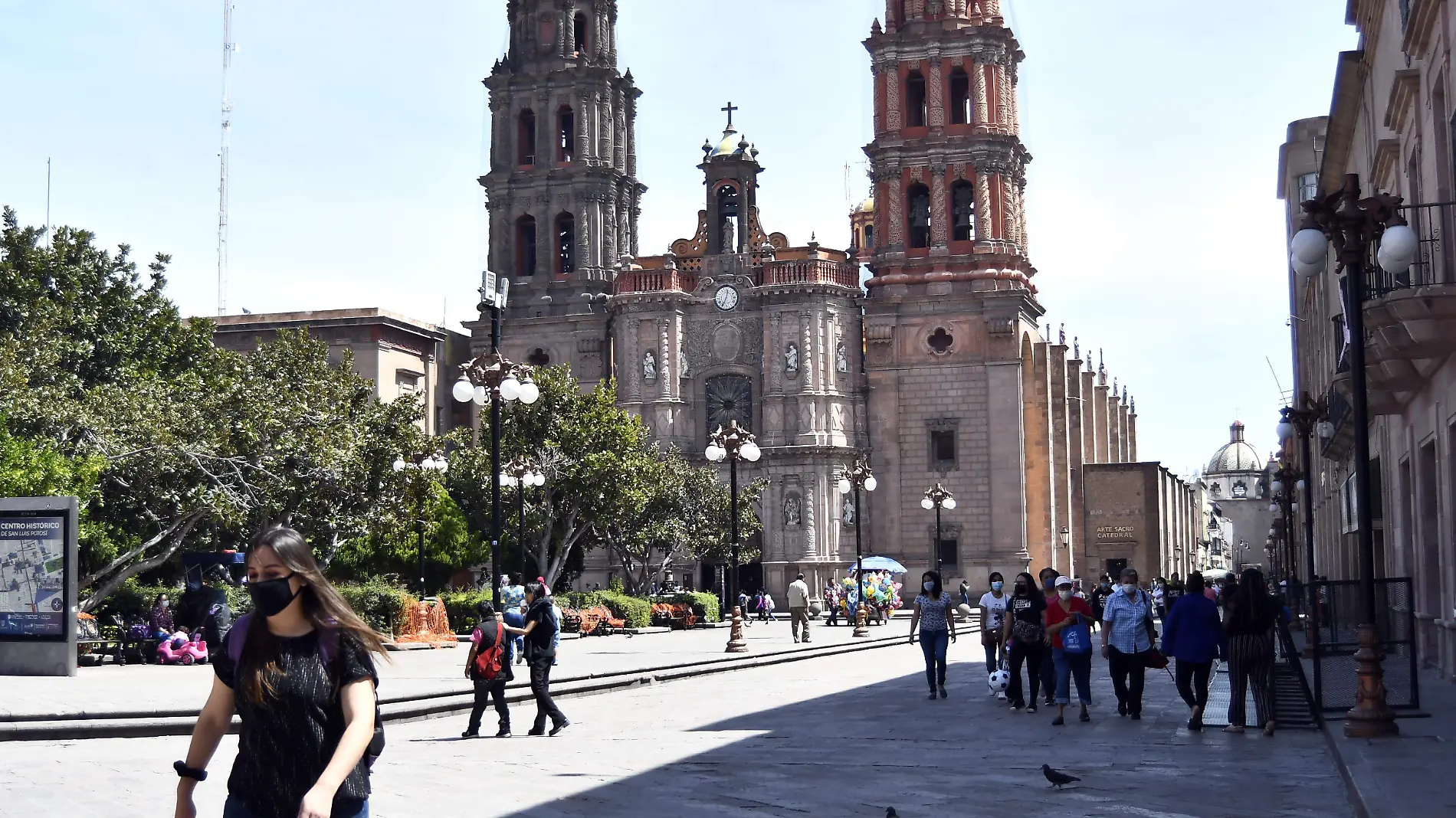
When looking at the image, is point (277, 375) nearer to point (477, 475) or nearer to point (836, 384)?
point (477, 475)

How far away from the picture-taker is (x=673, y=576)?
7094cm

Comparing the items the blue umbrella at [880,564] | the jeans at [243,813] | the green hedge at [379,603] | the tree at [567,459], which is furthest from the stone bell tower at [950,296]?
the jeans at [243,813]

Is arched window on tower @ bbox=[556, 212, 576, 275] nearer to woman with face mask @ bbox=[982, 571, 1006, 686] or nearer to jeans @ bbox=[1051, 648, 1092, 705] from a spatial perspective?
woman with face mask @ bbox=[982, 571, 1006, 686]

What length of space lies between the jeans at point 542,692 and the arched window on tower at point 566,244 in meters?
57.3

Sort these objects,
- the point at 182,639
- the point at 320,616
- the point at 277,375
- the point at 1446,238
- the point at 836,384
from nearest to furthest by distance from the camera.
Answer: the point at 320,616 → the point at 1446,238 → the point at 182,639 → the point at 277,375 → the point at 836,384

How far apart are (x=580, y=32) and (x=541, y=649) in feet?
201

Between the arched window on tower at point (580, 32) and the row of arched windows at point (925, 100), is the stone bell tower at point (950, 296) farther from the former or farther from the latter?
the arched window on tower at point (580, 32)

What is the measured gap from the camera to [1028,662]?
59.5 feet

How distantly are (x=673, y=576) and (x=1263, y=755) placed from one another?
57.6 meters

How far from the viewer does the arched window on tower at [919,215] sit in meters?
70.1

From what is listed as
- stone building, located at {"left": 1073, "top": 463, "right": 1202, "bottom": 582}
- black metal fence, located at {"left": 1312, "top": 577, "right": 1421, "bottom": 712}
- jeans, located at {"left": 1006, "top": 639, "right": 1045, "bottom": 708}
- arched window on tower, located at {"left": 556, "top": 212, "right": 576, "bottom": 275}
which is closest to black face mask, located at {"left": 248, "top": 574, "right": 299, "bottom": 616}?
black metal fence, located at {"left": 1312, "top": 577, "right": 1421, "bottom": 712}

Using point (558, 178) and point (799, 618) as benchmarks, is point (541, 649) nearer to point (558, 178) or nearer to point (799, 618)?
A: point (799, 618)

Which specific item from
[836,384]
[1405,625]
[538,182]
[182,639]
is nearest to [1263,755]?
[1405,625]

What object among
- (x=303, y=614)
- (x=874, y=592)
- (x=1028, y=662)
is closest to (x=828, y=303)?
(x=874, y=592)
